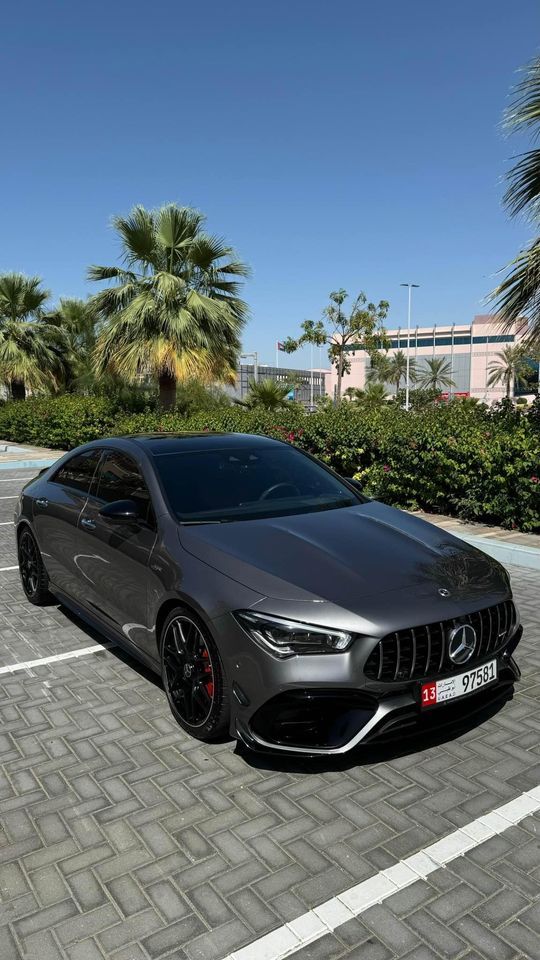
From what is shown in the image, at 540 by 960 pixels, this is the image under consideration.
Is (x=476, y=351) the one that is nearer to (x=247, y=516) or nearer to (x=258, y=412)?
(x=258, y=412)

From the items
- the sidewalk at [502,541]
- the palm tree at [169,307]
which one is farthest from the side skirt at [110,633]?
the palm tree at [169,307]

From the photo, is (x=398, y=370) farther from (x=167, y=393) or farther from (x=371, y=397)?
(x=167, y=393)

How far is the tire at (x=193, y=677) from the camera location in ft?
10.1

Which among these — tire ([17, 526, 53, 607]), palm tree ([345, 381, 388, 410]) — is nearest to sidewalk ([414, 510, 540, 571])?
palm tree ([345, 381, 388, 410])

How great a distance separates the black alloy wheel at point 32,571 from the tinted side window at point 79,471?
65 centimetres

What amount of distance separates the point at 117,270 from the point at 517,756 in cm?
1648

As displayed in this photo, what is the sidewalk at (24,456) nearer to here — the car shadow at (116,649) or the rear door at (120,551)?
the car shadow at (116,649)

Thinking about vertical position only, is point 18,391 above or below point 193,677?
above

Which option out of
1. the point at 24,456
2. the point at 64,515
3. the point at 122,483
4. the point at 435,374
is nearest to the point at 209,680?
the point at 122,483

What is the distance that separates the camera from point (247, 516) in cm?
374

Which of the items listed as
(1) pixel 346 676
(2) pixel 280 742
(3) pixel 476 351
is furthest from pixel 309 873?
(3) pixel 476 351

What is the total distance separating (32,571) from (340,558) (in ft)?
11.1

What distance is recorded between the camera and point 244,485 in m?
4.09

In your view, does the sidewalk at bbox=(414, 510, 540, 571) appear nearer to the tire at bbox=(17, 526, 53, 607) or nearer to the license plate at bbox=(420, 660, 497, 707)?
the license plate at bbox=(420, 660, 497, 707)
